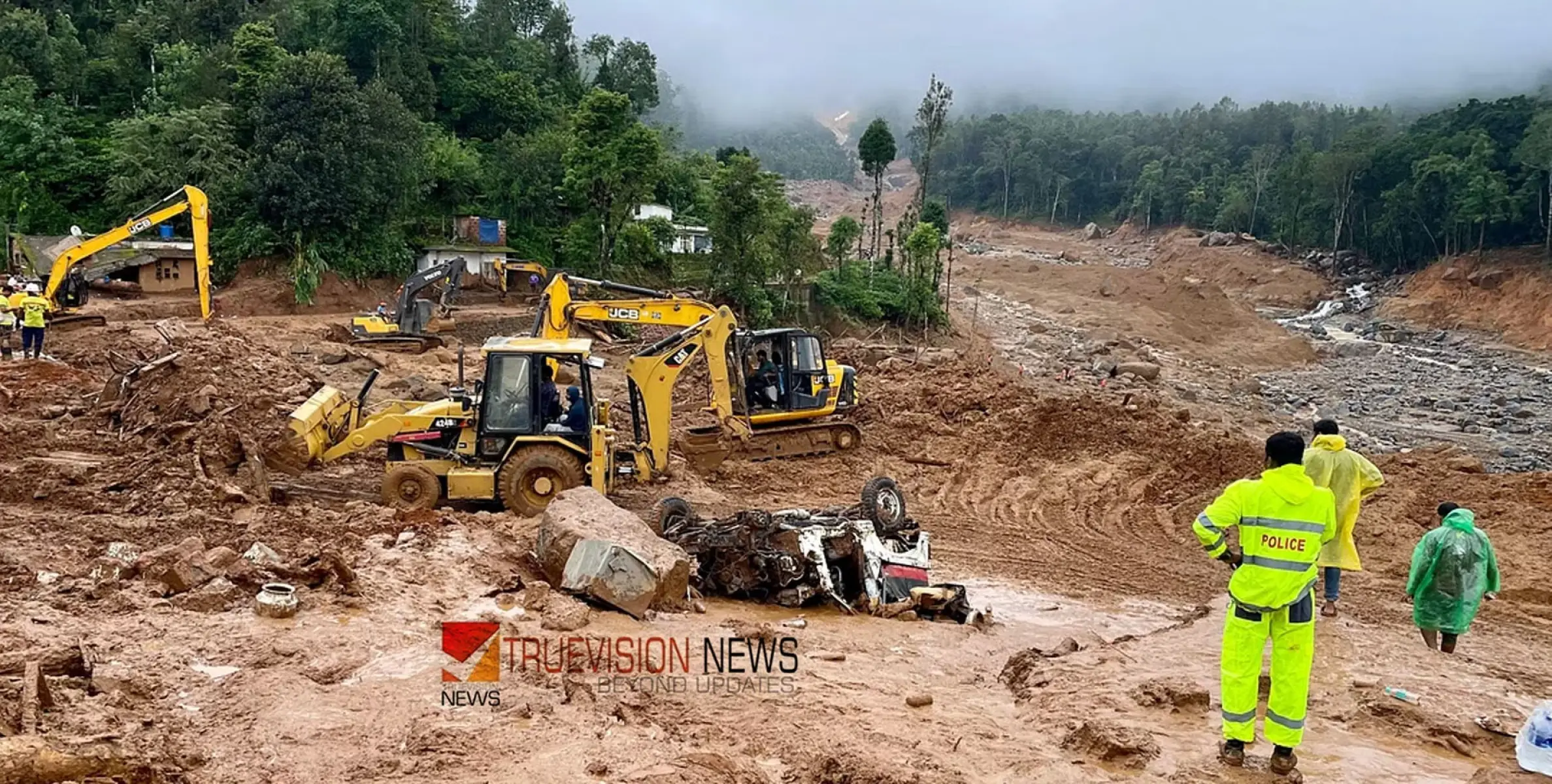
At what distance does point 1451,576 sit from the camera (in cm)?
708

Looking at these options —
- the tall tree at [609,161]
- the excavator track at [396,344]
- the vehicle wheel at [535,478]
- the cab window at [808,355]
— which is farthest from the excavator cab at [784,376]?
the tall tree at [609,161]

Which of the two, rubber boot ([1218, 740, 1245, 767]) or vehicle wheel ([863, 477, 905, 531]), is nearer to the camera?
rubber boot ([1218, 740, 1245, 767])

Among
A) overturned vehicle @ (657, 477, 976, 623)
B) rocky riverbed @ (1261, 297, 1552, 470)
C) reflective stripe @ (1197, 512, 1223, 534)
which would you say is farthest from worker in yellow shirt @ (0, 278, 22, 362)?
rocky riverbed @ (1261, 297, 1552, 470)

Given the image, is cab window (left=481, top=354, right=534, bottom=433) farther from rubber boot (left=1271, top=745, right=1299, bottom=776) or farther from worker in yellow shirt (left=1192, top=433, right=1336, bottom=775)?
rubber boot (left=1271, top=745, right=1299, bottom=776)

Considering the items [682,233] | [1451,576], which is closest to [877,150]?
[682,233]

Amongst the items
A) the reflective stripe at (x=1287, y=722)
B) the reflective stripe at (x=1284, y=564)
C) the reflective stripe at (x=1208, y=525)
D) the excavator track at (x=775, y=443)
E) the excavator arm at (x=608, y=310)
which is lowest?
the excavator track at (x=775, y=443)

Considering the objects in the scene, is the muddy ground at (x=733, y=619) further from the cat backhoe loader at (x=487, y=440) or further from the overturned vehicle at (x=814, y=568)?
the cat backhoe loader at (x=487, y=440)

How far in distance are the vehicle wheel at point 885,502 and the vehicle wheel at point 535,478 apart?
2.94 meters

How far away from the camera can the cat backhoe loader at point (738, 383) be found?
12562mm

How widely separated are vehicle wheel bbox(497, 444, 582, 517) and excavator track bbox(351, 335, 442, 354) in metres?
13.8

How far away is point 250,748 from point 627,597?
9.16ft

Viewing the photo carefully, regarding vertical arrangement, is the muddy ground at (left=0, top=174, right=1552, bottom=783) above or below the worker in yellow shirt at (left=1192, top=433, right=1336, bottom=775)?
below

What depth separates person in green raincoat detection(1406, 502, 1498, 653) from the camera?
7.07 metres

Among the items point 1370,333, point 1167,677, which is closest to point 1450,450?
point 1167,677
